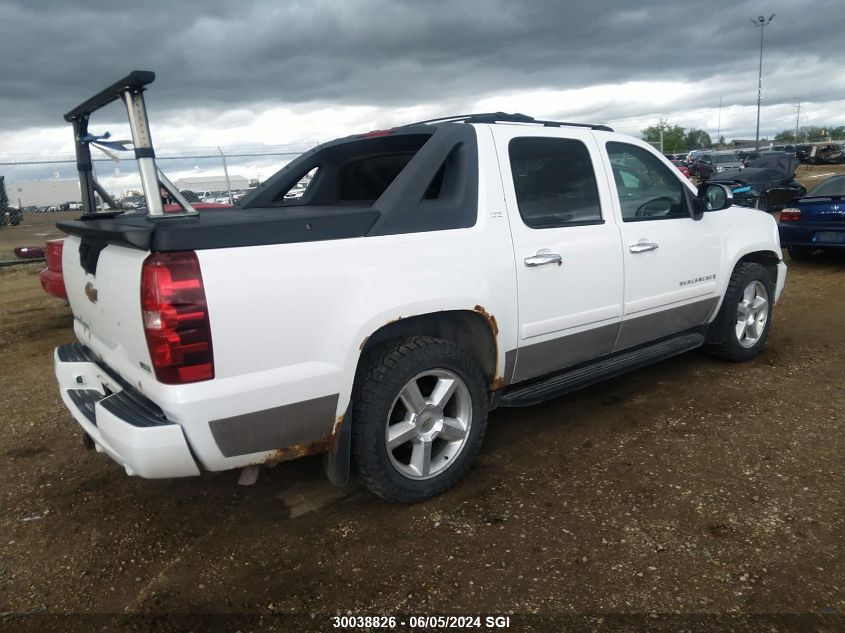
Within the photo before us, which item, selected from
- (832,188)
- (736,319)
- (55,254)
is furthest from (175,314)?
(832,188)

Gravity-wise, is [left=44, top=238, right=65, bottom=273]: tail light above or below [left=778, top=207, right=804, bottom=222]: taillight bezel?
above

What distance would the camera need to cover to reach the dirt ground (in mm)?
2521

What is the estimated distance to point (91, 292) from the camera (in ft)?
9.80

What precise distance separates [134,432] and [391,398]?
107 centimetres

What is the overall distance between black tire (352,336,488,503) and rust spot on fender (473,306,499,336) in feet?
0.67

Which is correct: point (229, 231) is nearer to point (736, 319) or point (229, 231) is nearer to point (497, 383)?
point (497, 383)

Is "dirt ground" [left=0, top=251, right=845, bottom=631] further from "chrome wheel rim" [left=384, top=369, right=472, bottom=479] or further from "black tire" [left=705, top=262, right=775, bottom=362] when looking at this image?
"black tire" [left=705, top=262, right=775, bottom=362]

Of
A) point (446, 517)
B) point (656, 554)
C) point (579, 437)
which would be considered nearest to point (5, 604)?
point (446, 517)

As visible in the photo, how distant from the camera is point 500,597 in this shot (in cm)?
252

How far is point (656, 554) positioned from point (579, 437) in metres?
1.24

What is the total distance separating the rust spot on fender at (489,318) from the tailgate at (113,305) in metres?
1.53

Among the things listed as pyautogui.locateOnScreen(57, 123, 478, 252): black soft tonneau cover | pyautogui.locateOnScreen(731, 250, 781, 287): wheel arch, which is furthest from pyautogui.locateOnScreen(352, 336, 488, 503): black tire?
pyautogui.locateOnScreen(731, 250, 781, 287): wheel arch

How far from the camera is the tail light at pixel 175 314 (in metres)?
2.35

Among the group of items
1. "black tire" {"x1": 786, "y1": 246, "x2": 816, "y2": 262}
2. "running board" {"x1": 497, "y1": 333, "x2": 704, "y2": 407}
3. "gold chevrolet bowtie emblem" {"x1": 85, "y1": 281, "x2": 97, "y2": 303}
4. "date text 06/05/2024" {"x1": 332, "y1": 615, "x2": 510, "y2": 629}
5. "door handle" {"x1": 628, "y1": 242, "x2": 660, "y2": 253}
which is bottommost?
"date text 06/05/2024" {"x1": 332, "y1": 615, "x2": 510, "y2": 629}
